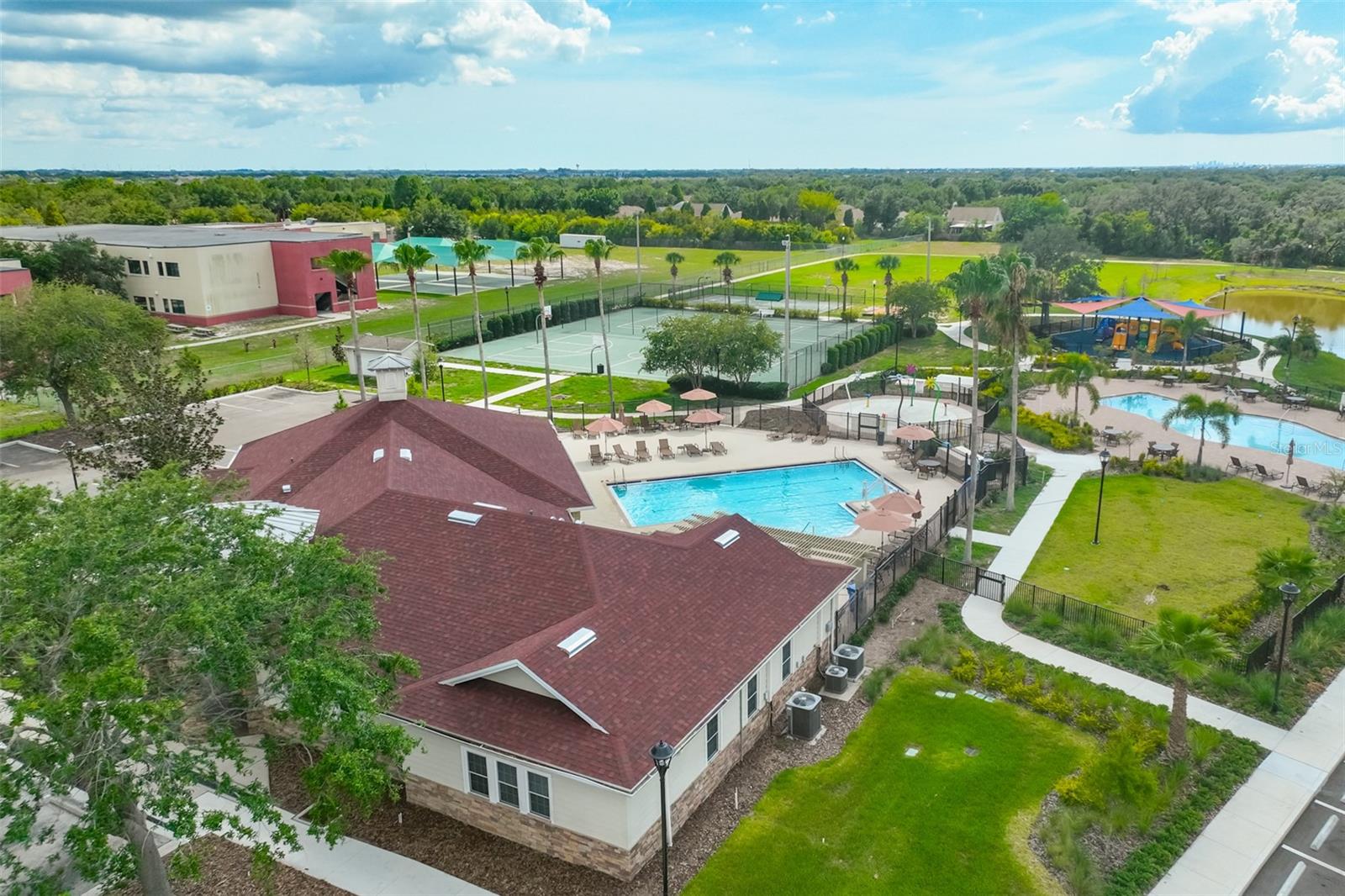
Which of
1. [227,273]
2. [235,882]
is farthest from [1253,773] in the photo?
[227,273]

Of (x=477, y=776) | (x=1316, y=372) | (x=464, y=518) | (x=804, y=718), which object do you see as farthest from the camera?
(x=1316, y=372)

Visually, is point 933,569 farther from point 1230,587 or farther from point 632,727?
point 632,727

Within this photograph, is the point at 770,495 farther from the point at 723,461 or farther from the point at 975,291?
the point at 975,291

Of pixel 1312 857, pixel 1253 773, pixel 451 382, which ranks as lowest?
pixel 1312 857

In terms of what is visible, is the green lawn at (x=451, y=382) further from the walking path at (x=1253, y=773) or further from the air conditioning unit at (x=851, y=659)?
the walking path at (x=1253, y=773)

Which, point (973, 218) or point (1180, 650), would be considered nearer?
point (1180, 650)

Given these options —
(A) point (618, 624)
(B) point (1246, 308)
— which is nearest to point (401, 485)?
(A) point (618, 624)

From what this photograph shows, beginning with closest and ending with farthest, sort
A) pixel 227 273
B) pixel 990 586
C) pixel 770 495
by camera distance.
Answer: pixel 990 586 → pixel 770 495 → pixel 227 273
